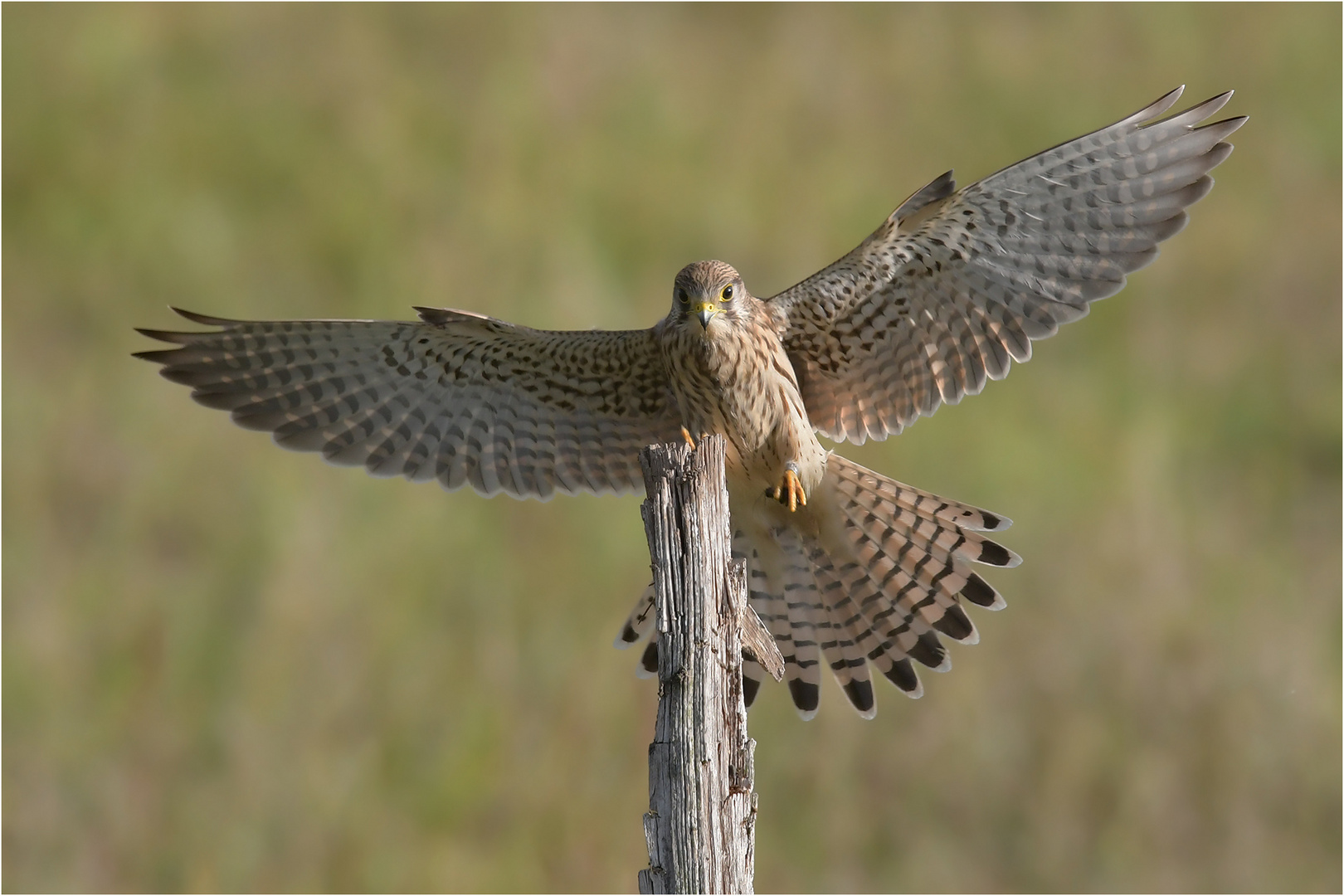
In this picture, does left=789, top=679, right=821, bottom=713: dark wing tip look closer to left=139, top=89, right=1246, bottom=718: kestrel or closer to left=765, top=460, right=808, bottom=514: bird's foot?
left=139, top=89, right=1246, bottom=718: kestrel

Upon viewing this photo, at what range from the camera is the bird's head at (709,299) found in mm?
4965

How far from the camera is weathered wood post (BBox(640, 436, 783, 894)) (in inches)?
138

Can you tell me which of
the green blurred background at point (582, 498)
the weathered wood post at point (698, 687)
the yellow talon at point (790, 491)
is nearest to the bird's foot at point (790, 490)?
the yellow talon at point (790, 491)

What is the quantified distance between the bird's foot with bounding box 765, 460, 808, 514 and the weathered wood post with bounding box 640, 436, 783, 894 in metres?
1.36

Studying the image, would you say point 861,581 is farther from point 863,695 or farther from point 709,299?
point 709,299

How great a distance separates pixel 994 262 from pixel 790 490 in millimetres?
1051

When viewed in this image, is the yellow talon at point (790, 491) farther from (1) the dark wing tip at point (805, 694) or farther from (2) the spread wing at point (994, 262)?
(1) the dark wing tip at point (805, 694)

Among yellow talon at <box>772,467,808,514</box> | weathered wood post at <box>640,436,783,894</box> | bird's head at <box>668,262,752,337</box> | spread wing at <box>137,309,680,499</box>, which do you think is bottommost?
weathered wood post at <box>640,436,783,894</box>

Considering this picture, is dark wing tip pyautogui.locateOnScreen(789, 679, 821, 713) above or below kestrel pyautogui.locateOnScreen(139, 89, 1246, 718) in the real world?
below

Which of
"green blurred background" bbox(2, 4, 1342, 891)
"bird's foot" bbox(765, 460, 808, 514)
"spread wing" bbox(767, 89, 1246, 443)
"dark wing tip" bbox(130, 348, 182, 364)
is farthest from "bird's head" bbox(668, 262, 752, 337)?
"green blurred background" bbox(2, 4, 1342, 891)

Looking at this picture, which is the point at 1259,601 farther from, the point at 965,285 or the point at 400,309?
the point at 400,309

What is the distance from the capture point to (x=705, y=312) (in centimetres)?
495

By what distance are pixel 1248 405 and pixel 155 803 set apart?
25.7 ft

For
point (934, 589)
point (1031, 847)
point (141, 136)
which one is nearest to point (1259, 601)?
point (1031, 847)
